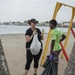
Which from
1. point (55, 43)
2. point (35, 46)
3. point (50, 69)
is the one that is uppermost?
point (55, 43)

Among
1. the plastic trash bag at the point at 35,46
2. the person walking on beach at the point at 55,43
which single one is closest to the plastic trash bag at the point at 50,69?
the person walking on beach at the point at 55,43

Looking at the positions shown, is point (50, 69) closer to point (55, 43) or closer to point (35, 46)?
point (55, 43)

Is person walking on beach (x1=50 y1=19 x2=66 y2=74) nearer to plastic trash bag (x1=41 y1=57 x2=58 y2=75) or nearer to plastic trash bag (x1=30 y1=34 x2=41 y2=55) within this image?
plastic trash bag (x1=41 y1=57 x2=58 y2=75)

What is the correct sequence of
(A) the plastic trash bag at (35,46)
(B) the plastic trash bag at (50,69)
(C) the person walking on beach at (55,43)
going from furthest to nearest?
1. (A) the plastic trash bag at (35,46)
2. (C) the person walking on beach at (55,43)
3. (B) the plastic trash bag at (50,69)

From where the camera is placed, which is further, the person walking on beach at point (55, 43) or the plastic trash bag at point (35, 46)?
the plastic trash bag at point (35, 46)

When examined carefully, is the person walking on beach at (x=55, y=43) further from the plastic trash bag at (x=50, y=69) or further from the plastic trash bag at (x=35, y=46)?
the plastic trash bag at (x=35, y=46)

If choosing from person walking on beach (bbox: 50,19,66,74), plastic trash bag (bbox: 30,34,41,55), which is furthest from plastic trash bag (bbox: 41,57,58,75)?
plastic trash bag (bbox: 30,34,41,55)

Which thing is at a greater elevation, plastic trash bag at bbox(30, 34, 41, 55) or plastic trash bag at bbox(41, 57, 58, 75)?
plastic trash bag at bbox(30, 34, 41, 55)

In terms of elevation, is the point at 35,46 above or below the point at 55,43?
below

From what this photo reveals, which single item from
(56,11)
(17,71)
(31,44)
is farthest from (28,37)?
(56,11)

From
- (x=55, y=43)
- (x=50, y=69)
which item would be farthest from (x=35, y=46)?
(x=50, y=69)

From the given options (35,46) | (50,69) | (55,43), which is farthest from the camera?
(35,46)

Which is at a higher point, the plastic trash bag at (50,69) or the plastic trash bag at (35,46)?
the plastic trash bag at (35,46)

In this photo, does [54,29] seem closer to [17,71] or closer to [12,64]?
[17,71]
